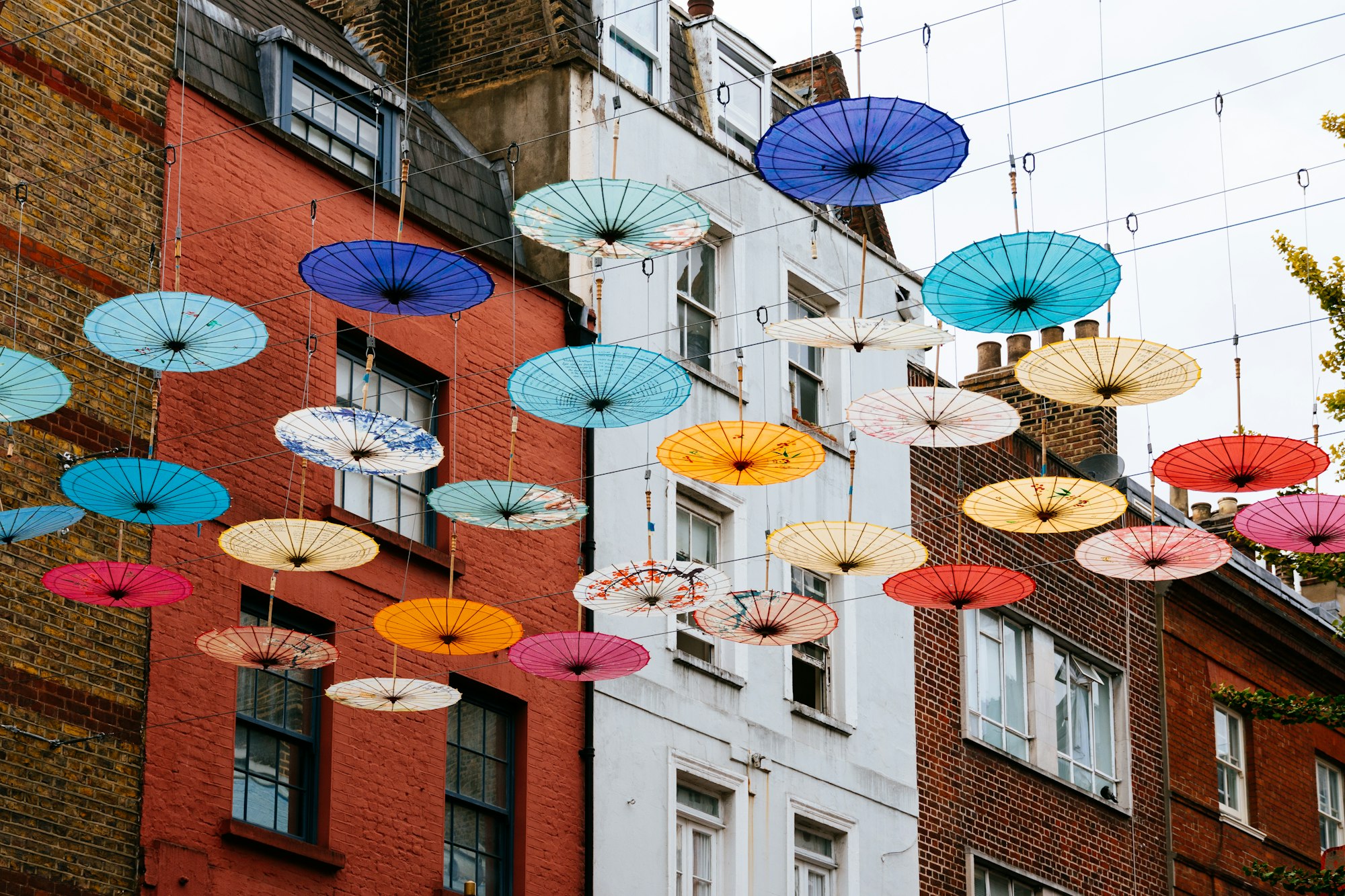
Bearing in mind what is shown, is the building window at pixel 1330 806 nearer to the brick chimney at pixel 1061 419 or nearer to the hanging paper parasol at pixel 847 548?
the brick chimney at pixel 1061 419

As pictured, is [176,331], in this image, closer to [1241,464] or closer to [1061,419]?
[1241,464]

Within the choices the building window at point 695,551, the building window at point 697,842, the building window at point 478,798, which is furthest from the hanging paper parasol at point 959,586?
the building window at point 697,842

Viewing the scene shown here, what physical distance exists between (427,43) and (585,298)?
524 centimetres

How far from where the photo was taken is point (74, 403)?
758 inches

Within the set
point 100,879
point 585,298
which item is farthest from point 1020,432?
point 100,879

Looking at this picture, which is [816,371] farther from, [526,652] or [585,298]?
[526,652]

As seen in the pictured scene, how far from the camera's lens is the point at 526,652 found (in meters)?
19.9

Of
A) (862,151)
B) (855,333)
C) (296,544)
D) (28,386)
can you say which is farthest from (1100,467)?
(28,386)

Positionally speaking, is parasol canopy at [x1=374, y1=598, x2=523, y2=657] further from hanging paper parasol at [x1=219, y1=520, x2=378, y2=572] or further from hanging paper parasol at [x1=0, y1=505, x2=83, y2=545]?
hanging paper parasol at [x1=0, y1=505, x2=83, y2=545]

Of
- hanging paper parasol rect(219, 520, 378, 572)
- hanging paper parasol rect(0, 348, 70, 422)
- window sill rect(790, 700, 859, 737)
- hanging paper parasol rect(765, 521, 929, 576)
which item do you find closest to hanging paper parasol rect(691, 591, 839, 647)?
hanging paper parasol rect(765, 521, 929, 576)

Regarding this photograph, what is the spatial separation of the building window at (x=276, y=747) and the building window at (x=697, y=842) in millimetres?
5515

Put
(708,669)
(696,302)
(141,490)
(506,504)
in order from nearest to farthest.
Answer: (141,490) → (506,504) → (708,669) → (696,302)

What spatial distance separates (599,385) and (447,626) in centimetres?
299

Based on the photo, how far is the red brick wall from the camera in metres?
19.3
